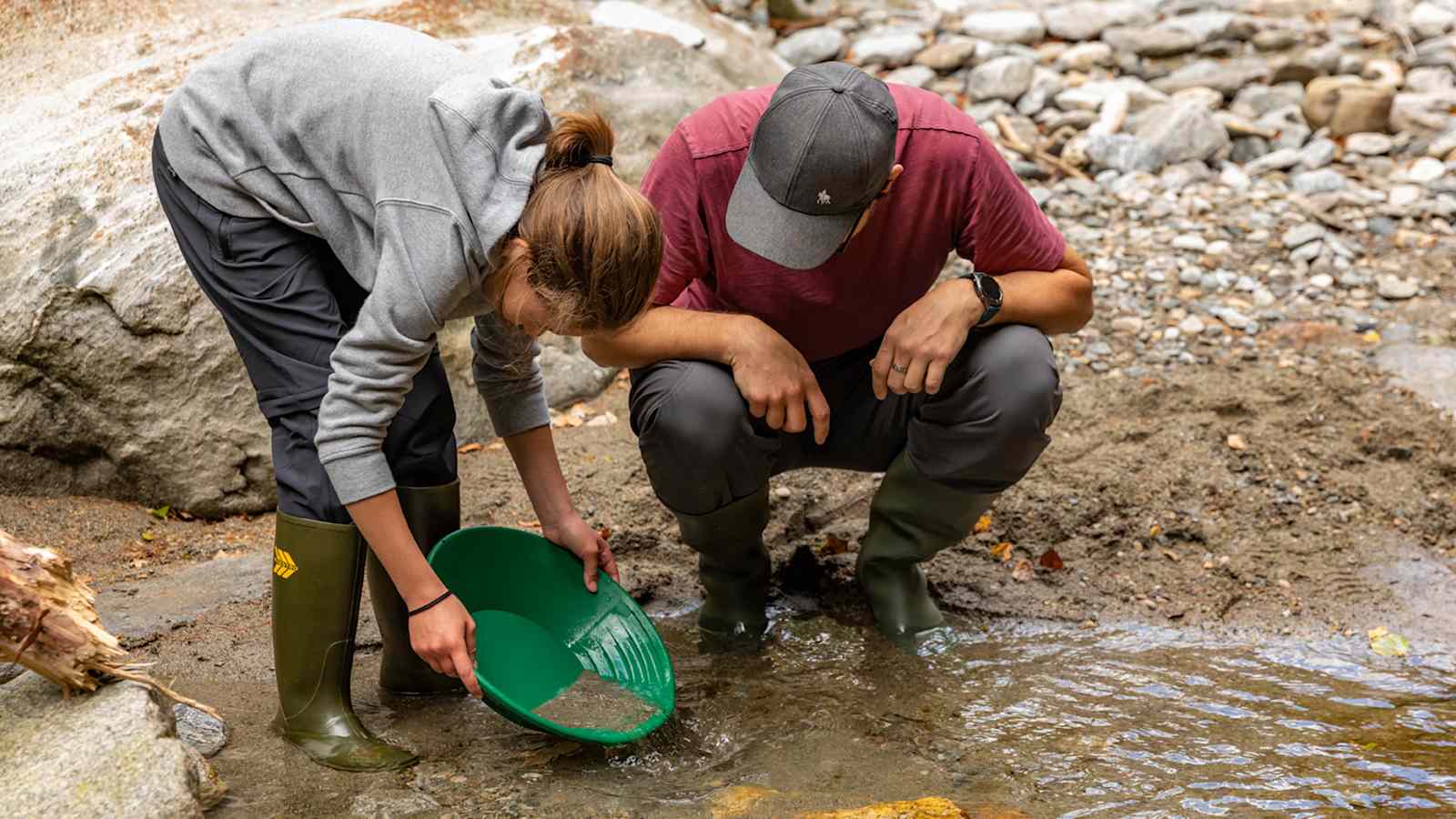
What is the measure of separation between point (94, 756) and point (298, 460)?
0.50 meters

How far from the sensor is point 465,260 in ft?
5.85

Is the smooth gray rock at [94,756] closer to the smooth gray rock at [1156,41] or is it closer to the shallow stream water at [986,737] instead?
the shallow stream water at [986,737]

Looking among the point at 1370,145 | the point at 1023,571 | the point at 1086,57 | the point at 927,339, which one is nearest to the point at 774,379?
the point at 927,339

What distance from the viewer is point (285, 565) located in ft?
6.50

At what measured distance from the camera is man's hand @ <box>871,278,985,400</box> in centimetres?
225

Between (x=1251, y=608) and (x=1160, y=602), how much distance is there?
19 centimetres

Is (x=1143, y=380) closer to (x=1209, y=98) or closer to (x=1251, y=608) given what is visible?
(x=1251, y=608)

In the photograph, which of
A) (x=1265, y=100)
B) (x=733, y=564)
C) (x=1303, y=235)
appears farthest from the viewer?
(x=1265, y=100)

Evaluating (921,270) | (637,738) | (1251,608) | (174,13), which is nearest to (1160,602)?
(1251,608)

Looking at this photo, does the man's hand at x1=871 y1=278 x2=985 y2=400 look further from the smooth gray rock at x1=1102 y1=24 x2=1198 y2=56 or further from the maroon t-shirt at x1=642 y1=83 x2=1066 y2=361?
the smooth gray rock at x1=1102 y1=24 x2=1198 y2=56

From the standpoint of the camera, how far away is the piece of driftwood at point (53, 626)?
5.63 ft

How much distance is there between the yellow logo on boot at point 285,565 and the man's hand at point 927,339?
3.35 ft

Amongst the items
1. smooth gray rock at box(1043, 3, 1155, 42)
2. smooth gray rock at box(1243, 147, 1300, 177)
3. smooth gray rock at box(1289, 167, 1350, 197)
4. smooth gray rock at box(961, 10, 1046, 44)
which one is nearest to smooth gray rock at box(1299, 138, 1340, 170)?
smooth gray rock at box(1243, 147, 1300, 177)

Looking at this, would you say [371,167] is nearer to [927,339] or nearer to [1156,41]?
[927,339]
